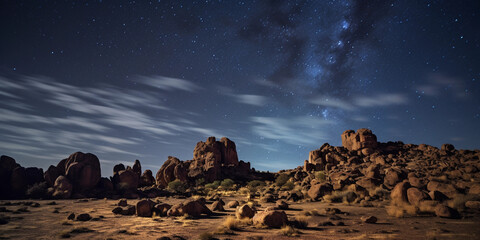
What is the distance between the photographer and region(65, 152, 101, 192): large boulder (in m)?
38.1

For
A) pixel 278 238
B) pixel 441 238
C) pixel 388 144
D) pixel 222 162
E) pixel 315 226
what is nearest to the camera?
pixel 441 238

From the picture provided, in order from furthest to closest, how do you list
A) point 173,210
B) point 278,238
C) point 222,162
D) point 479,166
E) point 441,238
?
point 222,162 → point 479,166 → point 173,210 → point 278,238 → point 441,238

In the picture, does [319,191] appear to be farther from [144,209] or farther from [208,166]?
[208,166]

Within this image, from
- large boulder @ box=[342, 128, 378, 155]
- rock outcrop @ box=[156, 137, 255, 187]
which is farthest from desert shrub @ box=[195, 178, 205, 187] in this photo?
large boulder @ box=[342, 128, 378, 155]

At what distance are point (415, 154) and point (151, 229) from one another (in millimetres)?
61000

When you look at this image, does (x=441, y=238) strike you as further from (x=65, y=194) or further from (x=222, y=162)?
(x=222, y=162)

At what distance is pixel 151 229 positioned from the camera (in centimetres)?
1130

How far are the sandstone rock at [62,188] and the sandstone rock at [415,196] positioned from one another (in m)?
44.0

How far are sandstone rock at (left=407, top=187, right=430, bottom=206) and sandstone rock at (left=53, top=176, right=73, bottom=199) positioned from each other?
44034mm

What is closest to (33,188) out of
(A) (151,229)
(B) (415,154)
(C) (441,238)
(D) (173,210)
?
(D) (173,210)

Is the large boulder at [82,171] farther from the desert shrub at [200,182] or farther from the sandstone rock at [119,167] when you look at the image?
the desert shrub at [200,182]

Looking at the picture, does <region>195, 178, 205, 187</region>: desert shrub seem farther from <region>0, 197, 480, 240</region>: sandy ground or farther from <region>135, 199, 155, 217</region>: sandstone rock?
<region>0, 197, 480, 240</region>: sandy ground

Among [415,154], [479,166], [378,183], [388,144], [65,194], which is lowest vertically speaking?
[65,194]

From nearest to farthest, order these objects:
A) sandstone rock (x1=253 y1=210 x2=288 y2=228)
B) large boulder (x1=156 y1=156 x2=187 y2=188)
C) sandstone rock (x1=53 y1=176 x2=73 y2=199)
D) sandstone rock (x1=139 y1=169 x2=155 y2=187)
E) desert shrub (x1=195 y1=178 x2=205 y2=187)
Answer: sandstone rock (x1=253 y1=210 x2=288 y2=228)
sandstone rock (x1=53 y1=176 x2=73 y2=199)
desert shrub (x1=195 y1=178 x2=205 y2=187)
large boulder (x1=156 y1=156 x2=187 y2=188)
sandstone rock (x1=139 y1=169 x2=155 y2=187)
